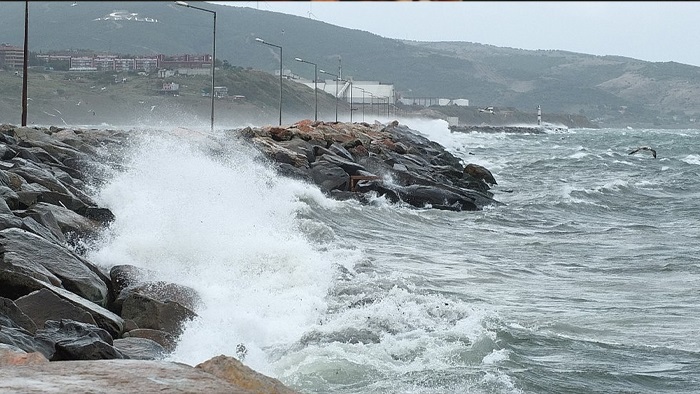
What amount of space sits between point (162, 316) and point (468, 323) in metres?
3.34

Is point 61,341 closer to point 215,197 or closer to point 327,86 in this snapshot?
point 215,197

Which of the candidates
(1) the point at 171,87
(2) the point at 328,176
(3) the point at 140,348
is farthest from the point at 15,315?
(1) the point at 171,87

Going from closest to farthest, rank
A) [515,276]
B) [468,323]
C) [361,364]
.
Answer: [361,364] → [468,323] → [515,276]

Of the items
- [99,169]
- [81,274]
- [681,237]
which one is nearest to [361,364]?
[81,274]

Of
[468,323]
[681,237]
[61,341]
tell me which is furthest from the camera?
[681,237]

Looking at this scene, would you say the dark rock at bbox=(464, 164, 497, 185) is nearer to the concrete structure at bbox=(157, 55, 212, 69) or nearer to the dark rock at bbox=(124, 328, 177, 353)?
the dark rock at bbox=(124, 328, 177, 353)

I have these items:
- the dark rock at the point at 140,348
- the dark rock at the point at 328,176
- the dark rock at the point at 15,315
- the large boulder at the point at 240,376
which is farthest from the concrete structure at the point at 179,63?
the large boulder at the point at 240,376

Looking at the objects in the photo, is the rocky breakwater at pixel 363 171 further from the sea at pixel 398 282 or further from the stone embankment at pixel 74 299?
the stone embankment at pixel 74 299

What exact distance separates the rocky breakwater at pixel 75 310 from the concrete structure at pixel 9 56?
2209cm

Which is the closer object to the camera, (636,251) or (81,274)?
(81,274)

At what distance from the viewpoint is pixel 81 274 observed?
9.42 metres

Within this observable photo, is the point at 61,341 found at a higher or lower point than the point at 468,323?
higher

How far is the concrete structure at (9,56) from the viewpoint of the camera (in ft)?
121

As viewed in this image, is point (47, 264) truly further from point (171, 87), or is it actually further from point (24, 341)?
point (171, 87)
